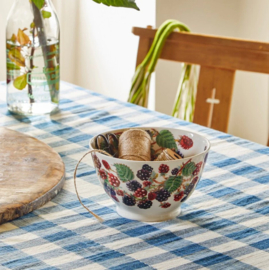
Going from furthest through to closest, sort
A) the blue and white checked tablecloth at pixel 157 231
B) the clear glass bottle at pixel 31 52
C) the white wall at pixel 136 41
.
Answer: the white wall at pixel 136 41 < the clear glass bottle at pixel 31 52 < the blue and white checked tablecloth at pixel 157 231

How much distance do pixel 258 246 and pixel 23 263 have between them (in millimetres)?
280

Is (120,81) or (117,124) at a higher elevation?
(117,124)

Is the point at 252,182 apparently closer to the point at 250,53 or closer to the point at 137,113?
the point at 137,113

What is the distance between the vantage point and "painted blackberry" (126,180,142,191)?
63 centimetres

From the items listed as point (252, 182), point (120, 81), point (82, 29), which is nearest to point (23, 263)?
point (252, 182)

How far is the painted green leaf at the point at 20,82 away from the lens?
1.03 metres

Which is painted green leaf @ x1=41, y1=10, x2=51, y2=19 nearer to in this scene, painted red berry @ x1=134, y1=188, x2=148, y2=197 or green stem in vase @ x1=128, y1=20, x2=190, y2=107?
green stem in vase @ x1=128, y1=20, x2=190, y2=107

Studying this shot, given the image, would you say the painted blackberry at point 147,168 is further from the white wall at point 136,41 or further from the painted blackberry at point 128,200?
the white wall at point 136,41

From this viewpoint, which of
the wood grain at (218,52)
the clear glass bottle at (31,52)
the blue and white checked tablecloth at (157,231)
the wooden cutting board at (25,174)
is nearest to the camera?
the blue and white checked tablecloth at (157,231)

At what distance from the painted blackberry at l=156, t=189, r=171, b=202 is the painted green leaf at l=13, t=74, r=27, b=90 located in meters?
0.51

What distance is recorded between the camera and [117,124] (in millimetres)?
1071

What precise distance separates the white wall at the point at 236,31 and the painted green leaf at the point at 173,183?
179 centimetres

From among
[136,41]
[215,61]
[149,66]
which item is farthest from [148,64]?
[136,41]

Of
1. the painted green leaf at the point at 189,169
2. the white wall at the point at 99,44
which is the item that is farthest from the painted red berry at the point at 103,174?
the white wall at the point at 99,44
